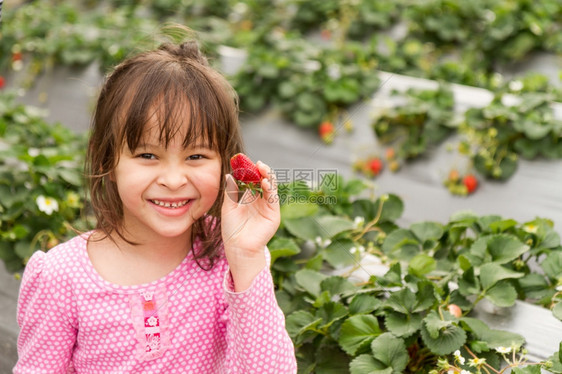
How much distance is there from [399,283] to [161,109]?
2.30 feet

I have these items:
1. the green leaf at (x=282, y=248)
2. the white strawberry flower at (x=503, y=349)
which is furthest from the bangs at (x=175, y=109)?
the white strawberry flower at (x=503, y=349)

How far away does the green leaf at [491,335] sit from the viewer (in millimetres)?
1383

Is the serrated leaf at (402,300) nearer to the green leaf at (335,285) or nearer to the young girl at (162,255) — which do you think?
the green leaf at (335,285)

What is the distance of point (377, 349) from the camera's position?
1.36 m

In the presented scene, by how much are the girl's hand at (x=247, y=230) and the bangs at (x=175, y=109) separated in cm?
11

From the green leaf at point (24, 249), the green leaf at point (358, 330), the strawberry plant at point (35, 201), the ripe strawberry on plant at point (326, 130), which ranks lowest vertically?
the ripe strawberry on plant at point (326, 130)

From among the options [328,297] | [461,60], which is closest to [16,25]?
[461,60]

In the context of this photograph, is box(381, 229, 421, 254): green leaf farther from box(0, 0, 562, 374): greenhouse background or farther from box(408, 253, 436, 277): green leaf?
box(408, 253, 436, 277): green leaf

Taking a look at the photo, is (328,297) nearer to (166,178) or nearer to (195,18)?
(166,178)

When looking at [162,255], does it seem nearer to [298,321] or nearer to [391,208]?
[298,321]

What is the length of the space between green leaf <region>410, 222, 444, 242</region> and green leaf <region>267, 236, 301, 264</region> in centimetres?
34

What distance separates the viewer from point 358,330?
1.42m

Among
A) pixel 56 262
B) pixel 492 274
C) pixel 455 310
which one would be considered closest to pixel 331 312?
pixel 455 310

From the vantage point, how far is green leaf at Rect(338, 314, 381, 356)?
1.42m
